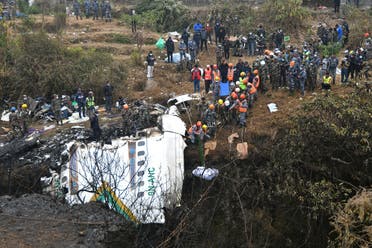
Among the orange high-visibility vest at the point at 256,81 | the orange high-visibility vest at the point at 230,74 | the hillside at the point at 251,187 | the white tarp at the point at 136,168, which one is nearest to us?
the hillside at the point at 251,187

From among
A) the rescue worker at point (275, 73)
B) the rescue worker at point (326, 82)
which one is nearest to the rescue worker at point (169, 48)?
the rescue worker at point (275, 73)

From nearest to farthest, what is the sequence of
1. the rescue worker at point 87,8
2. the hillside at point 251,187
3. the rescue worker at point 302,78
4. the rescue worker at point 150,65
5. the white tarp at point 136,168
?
1. the hillside at point 251,187
2. the white tarp at point 136,168
3. the rescue worker at point 302,78
4. the rescue worker at point 150,65
5. the rescue worker at point 87,8

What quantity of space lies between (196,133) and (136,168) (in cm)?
256

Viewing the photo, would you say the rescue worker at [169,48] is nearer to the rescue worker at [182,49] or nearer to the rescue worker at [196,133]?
the rescue worker at [182,49]

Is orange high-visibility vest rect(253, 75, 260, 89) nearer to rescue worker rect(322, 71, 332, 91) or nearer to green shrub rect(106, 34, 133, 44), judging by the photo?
rescue worker rect(322, 71, 332, 91)

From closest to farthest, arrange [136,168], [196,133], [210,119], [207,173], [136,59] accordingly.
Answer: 1. [136,168]
2. [207,173]
3. [196,133]
4. [210,119]
5. [136,59]

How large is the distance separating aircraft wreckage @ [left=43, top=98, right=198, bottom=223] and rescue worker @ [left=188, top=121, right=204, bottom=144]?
1.05 ft

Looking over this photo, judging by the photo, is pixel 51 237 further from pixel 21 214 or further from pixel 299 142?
pixel 299 142

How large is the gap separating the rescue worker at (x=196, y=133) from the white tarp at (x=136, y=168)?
493 mm

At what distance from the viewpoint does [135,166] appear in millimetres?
16172

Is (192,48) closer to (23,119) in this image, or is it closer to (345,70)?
(345,70)

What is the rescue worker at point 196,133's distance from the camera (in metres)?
17.2

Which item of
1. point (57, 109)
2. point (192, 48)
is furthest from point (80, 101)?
point (192, 48)

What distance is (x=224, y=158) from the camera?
17.4 metres
